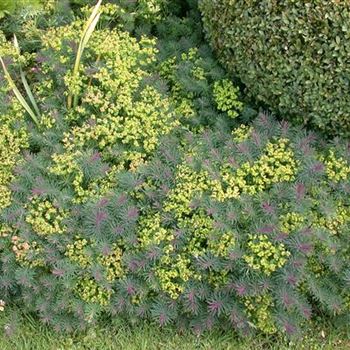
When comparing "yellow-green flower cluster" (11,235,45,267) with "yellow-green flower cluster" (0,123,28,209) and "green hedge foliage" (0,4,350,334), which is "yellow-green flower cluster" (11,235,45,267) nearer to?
"green hedge foliage" (0,4,350,334)

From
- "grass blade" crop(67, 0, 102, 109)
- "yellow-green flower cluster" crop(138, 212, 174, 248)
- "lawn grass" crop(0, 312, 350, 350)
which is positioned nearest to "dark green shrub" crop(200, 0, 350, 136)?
"grass blade" crop(67, 0, 102, 109)

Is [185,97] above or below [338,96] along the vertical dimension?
below

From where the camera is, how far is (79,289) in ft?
12.2

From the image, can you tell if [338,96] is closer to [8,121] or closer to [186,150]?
[186,150]

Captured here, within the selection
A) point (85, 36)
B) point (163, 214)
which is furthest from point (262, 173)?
point (85, 36)

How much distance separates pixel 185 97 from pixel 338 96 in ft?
3.24

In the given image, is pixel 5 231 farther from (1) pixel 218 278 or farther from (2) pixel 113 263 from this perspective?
(1) pixel 218 278

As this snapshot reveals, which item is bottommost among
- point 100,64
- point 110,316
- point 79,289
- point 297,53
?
point 110,316

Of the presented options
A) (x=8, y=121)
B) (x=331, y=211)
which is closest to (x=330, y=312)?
(x=331, y=211)

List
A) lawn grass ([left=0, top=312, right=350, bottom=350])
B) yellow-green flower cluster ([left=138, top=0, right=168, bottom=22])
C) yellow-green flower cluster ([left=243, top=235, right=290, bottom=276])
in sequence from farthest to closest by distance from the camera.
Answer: yellow-green flower cluster ([left=138, top=0, right=168, bottom=22])
lawn grass ([left=0, top=312, right=350, bottom=350])
yellow-green flower cluster ([left=243, top=235, right=290, bottom=276])

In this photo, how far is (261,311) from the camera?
3602 millimetres

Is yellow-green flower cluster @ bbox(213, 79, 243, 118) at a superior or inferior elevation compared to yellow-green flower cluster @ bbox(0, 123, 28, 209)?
superior

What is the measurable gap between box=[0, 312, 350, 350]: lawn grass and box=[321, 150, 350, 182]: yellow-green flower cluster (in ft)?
2.78

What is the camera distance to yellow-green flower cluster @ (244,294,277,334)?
359 centimetres
